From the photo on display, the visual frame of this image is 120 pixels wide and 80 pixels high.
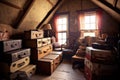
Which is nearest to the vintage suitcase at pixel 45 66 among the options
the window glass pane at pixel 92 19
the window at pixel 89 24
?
the window at pixel 89 24

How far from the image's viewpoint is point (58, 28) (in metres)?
4.47

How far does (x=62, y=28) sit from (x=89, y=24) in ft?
4.08

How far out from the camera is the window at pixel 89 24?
149 inches

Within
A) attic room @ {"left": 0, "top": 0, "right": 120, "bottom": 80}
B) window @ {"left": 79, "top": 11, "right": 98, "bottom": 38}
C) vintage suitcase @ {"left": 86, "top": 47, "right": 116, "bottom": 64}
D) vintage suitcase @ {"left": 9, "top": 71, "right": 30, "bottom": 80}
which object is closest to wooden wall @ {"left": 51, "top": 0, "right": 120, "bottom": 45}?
attic room @ {"left": 0, "top": 0, "right": 120, "bottom": 80}

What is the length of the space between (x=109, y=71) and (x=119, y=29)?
242cm

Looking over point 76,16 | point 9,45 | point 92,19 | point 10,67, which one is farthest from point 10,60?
point 92,19

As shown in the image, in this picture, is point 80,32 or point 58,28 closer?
point 80,32

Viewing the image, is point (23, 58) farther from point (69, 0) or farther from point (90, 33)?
point (69, 0)

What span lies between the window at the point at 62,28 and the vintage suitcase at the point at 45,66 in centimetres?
198

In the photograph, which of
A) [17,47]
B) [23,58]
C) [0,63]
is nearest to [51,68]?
[23,58]

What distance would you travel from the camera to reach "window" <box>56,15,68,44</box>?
4.33m

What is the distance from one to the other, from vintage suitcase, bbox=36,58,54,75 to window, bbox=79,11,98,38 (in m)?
2.11

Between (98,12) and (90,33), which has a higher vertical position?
(98,12)

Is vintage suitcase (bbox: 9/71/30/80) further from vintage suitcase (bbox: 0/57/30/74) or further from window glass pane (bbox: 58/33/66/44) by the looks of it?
window glass pane (bbox: 58/33/66/44)
